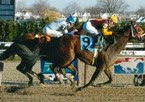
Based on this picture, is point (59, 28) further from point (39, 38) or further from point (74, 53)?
point (74, 53)

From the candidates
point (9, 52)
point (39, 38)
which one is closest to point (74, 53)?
point (39, 38)

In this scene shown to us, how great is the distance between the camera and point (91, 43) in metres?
11.7

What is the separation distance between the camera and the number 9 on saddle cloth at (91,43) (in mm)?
11570

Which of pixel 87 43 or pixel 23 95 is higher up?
pixel 87 43

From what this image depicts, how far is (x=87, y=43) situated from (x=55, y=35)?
105cm

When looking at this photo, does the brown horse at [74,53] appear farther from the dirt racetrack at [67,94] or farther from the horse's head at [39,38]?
the dirt racetrack at [67,94]

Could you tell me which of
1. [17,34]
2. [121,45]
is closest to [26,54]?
[121,45]

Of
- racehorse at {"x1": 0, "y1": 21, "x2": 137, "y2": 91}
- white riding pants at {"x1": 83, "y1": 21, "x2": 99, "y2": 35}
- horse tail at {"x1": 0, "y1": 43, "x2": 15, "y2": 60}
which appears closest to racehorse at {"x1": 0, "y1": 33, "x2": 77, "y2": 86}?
horse tail at {"x1": 0, "y1": 43, "x2": 15, "y2": 60}

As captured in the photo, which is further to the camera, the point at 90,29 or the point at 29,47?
the point at 90,29

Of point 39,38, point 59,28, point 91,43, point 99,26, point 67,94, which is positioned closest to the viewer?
point 67,94

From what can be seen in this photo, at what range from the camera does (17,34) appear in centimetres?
2958

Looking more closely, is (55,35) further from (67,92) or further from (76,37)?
(67,92)

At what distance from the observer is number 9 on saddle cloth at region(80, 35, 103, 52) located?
38.0 feet

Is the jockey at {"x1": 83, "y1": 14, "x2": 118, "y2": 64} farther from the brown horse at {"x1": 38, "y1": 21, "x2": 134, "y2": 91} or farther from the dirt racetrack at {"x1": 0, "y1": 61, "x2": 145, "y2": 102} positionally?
the dirt racetrack at {"x1": 0, "y1": 61, "x2": 145, "y2": 102}
